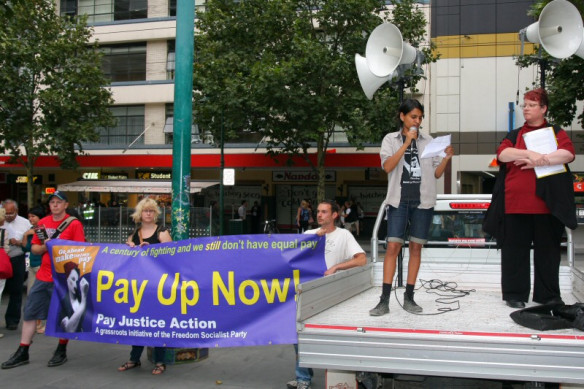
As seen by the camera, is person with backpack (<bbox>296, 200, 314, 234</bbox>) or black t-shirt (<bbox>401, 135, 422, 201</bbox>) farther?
person with backpack (<bbox>296, 200, 314, 234</bbox>)

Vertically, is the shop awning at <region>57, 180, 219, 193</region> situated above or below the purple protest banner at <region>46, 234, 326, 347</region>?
above

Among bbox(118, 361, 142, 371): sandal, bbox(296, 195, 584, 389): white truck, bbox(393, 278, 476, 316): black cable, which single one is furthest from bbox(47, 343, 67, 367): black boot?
bbox(393, 278, 476, 316): black cable

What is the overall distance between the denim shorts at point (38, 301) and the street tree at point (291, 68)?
14.9 m

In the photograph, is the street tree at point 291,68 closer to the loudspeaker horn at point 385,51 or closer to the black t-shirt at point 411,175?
the loudspeaker horn at point 385,51

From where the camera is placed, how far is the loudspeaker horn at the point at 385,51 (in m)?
6.79

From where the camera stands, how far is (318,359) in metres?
3.49

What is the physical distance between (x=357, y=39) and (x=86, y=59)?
1190cm

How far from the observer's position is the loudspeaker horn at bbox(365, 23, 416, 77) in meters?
6.79

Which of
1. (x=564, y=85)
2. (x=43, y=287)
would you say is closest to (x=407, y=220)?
(x=43, y=287)

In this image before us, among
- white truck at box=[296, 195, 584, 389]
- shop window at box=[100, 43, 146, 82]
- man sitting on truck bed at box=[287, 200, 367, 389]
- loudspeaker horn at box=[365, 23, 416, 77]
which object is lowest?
white truck at box=[296, 195, 584, 389]

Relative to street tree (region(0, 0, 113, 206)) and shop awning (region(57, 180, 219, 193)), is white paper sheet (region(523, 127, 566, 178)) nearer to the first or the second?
street tree (region(0, 0, 113, 206))

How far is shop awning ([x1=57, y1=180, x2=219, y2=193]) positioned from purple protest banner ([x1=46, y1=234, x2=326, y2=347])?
2095cm

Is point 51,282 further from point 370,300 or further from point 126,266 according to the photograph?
point 370,300

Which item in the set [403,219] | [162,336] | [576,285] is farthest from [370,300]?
[162,336]
